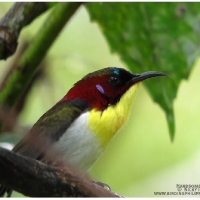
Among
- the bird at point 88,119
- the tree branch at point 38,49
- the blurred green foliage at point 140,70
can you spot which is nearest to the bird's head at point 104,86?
the bird at point 88,119

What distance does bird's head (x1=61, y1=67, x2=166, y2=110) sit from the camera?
2102 millimetres

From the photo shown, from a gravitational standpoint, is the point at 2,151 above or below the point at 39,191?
above

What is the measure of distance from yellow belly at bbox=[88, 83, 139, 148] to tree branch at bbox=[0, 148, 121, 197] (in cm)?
61

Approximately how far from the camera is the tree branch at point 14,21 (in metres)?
1.84

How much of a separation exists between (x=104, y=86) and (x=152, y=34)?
0.34 metres

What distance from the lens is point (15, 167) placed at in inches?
45.9

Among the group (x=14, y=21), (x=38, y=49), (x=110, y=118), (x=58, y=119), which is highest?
(x=14, y=21)

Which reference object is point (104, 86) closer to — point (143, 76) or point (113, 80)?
point (113, 80)

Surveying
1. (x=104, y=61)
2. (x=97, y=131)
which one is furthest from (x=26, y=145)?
(x=104, y=61)

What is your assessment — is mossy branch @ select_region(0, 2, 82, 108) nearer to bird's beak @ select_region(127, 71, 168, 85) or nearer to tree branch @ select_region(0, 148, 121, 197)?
bird's beak @ select_region(127, 71, 168, 85)

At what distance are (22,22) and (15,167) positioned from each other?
0.86 m

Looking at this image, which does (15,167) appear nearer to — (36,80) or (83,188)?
(83,188)

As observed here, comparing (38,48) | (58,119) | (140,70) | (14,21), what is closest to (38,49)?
(38,48)

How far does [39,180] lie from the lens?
1.21 m
